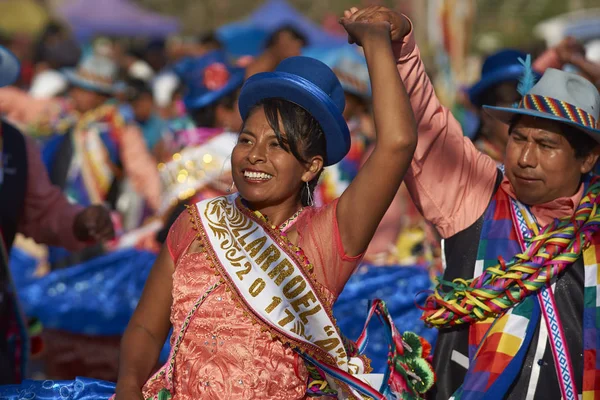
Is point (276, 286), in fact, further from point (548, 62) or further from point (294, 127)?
point (548, 62)

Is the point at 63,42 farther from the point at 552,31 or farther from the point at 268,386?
the point at 268,386

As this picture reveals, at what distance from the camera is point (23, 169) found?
15.6ft

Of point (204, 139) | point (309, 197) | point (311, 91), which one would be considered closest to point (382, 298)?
point (204, 139)

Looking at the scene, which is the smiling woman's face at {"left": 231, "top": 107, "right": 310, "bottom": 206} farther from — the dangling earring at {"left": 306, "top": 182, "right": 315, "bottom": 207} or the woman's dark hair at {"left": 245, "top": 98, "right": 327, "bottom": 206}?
the dangling earring at {"left": 306, "top": 182, "right": 315, "bottom": 207}

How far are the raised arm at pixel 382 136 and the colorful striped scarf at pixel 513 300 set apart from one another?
2.29 feet

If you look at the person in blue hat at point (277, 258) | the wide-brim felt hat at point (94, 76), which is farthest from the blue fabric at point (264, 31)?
the person in blue hat at point (277, 258)

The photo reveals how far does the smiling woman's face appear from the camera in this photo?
3.13 metres

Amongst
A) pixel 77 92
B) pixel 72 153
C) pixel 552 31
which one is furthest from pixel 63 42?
pixel 552 31

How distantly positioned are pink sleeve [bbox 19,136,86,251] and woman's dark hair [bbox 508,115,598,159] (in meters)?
2.47

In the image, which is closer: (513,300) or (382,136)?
(382,136)

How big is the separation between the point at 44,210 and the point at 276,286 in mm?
2171

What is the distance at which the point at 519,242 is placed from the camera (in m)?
3.58

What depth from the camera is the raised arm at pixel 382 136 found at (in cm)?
291

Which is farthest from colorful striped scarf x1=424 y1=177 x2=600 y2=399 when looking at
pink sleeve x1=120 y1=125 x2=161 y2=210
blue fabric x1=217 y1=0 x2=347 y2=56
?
blue fabric x1=217 y1=0 x2=347 y2=56
